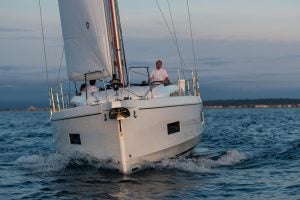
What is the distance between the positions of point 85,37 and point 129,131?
3910mm

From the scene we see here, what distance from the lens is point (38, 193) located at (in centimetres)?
1102

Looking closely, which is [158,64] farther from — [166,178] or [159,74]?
[166,178]

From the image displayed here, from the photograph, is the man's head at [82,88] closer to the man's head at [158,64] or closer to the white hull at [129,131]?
the white hull at [129,131]

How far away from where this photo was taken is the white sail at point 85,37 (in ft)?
46.9

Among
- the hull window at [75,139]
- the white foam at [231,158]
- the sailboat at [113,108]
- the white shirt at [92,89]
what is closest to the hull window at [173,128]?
the sailboat at [113,108]

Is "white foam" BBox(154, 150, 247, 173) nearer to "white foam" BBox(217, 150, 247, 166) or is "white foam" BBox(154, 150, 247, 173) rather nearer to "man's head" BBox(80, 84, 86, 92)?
"white foam" BBox(217, 150, 247, 166)

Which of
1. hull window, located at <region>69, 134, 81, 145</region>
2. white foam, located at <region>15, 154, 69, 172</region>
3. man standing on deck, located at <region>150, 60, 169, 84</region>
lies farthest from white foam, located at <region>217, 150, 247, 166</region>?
white foam, located at <region>15, 154, 69, 172</region>

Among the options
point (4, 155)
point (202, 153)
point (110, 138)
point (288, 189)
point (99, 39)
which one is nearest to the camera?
point (288, 189)

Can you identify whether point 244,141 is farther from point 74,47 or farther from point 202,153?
point 74,47

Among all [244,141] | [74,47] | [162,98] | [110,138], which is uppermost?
[74,47]

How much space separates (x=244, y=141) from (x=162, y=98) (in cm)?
1029

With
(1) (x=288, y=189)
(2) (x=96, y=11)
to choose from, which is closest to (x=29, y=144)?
(2) (x=96, y=11)

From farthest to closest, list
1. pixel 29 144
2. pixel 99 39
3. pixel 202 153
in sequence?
pixel 29 144 < pixel 202 153 < pixel 99 39

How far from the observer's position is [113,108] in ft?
38.6
